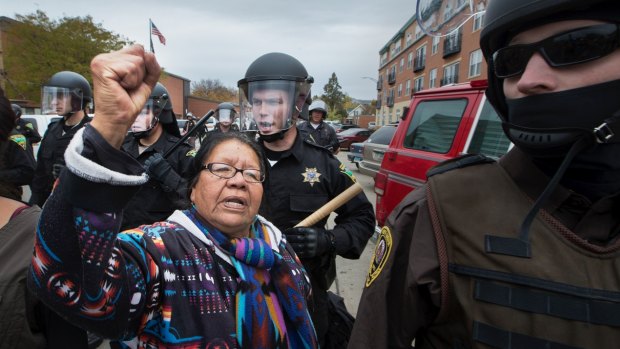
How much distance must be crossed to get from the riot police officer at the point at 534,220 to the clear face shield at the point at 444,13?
0.81 metres

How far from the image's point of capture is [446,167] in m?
1.16

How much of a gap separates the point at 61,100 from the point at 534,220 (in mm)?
4914

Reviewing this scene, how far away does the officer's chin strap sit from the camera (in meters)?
0.88

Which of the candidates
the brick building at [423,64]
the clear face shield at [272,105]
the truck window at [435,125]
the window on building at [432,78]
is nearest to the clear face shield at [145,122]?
the clear face shield at [272,105]

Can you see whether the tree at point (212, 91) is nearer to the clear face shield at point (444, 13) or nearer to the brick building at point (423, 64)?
the brick building at point (423, 64)

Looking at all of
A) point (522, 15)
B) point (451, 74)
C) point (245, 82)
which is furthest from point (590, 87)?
point (451, 74)

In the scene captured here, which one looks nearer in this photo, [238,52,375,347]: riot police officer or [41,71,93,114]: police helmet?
[238,52,375,347]: riot police officer

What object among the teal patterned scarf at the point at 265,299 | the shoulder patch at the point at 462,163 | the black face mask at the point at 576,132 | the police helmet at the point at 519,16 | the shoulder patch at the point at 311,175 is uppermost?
the police helmet at the point at 519,16

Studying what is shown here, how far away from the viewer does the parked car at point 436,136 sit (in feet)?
11.3

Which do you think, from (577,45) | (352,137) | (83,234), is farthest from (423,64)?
(83,234)

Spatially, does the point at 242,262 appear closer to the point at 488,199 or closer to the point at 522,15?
the point at 488,199

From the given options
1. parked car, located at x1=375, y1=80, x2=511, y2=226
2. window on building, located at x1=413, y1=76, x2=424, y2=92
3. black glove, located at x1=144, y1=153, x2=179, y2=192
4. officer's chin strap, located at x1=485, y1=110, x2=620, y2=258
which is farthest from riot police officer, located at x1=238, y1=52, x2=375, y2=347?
window on building, located at x1=413, y1=76, x2=424, y2=92

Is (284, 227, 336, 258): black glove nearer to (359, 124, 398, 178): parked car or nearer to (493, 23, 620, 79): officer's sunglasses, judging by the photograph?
(493, 23, 620, 79): officer's sunglasses

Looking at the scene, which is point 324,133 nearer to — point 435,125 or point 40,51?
point 435,125
